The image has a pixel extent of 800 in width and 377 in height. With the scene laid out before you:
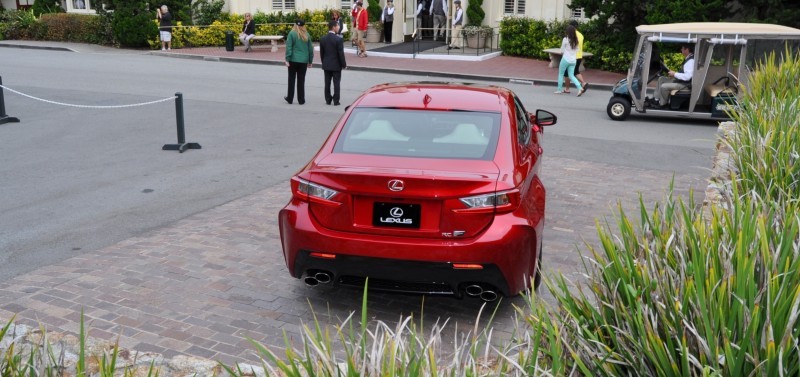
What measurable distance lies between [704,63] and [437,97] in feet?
33.0

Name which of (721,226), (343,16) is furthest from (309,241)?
(343,16)

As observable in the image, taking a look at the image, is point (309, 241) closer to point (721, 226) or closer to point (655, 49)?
point (721, 226)

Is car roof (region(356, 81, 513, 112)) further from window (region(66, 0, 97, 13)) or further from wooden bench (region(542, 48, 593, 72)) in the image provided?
window (region(66, 0, 97, 13))

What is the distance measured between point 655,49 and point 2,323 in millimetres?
13853

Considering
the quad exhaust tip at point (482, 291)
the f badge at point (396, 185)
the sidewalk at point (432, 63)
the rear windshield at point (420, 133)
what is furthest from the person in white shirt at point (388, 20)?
the quad exhaust tip at point (482, 291)

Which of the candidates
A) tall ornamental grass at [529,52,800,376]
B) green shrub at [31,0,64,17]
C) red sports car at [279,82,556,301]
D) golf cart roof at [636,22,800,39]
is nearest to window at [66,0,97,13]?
green shrub at [31,0,64,17]

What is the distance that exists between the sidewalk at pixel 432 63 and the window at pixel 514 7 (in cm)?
196

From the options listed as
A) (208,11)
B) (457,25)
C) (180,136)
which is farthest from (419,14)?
(180,136)

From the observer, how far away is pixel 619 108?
1650 centimetres

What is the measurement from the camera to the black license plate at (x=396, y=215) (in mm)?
6027

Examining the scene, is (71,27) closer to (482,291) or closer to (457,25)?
(457,25)

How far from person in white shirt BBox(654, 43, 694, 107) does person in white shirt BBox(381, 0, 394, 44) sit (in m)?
16.0

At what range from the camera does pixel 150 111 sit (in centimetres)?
1666

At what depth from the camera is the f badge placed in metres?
5.98
